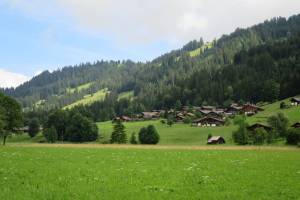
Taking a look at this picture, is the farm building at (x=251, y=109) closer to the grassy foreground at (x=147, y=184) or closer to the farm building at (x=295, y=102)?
the farm building at (x=295, y=102)

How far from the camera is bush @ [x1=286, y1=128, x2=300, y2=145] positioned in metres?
79.8

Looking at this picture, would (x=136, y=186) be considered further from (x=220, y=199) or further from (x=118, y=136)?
(x=118, y=136)

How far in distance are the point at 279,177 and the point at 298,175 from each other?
1.74 meters

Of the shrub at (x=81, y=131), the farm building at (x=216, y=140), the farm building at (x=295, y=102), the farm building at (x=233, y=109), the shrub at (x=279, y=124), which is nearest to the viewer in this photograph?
the shrub at (x=279, y=124)

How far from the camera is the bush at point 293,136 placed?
79794mm

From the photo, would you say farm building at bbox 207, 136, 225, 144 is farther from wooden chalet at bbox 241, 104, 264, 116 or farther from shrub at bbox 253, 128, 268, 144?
wooden chalet at bbox 241, 104, 264, 116

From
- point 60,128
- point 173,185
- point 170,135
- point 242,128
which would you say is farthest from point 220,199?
point 60,128

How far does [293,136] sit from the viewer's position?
80688 millimetres

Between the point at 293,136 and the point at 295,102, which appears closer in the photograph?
the point at 293,136

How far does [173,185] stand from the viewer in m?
19.5

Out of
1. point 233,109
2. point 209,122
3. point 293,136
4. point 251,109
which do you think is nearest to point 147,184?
point 293,136

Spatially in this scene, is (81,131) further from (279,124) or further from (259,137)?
(279,124)

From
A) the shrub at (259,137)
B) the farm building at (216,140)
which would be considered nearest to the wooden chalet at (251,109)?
the farm building at (216,140)

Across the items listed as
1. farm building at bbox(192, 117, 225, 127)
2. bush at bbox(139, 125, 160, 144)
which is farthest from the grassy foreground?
farm building at bbox(192, 117, 225, 127)
